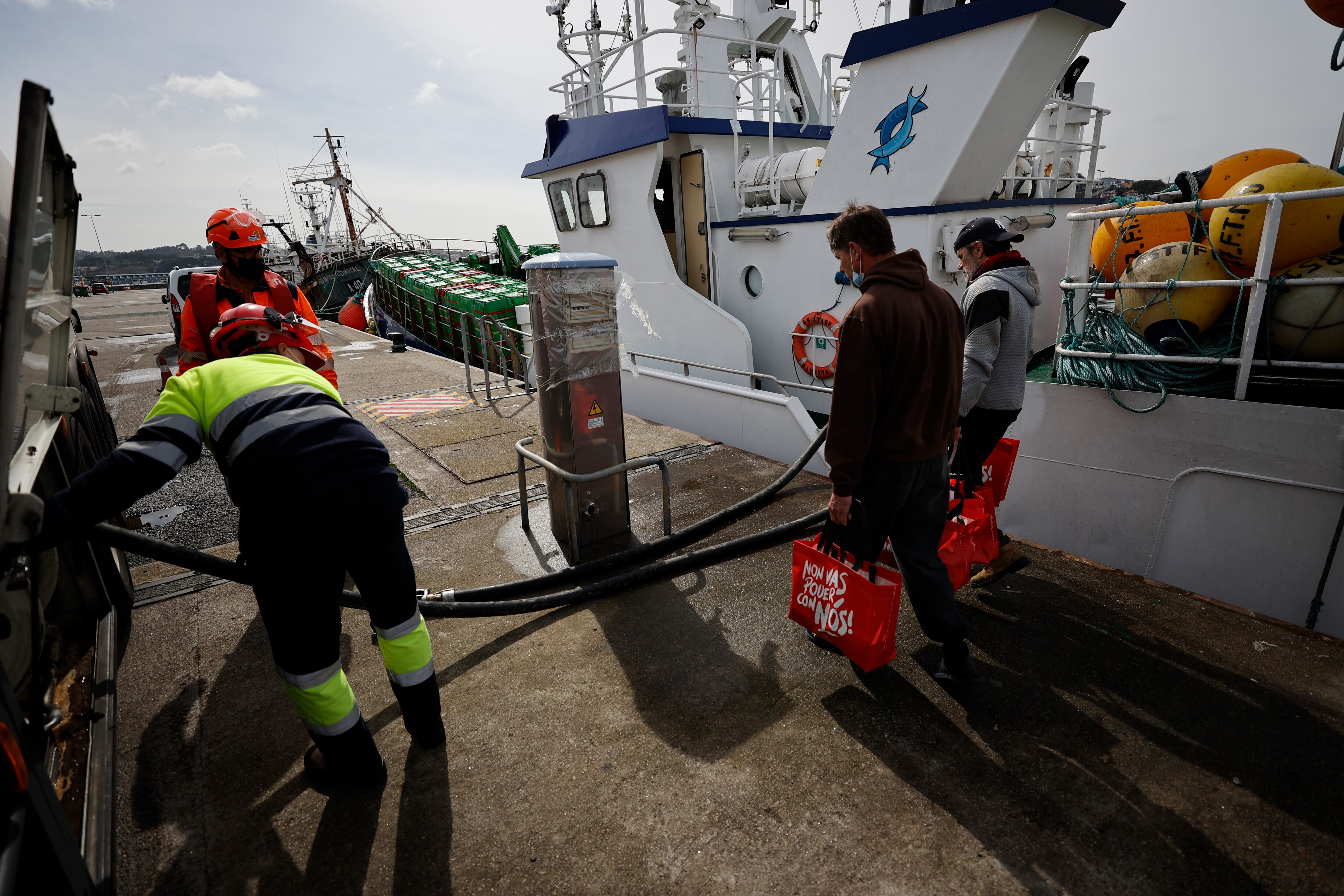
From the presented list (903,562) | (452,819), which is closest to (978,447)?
(903,562)

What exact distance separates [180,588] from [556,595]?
2.21 metres

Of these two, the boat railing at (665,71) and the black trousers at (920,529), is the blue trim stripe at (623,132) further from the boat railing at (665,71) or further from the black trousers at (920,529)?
the black trousers at (920,529)

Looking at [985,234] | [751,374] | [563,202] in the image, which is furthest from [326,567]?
[563,202]

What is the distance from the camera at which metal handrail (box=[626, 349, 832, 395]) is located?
18.4 ft

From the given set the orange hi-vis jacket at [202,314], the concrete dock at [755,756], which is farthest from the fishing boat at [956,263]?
the orange hi-vis jacket at [202,314]

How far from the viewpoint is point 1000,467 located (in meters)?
3.68

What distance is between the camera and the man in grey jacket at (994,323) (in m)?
3.15

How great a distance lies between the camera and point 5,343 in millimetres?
1383

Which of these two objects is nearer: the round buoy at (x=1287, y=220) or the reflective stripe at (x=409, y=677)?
the reflective stripe at (x=409, y=677)

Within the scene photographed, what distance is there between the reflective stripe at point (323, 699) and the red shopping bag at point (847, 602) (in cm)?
184

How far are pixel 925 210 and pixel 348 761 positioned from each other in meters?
5.39

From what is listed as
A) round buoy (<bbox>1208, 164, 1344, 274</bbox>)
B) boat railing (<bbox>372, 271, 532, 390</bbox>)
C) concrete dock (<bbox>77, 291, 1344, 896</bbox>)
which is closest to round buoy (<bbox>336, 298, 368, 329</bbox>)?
boat railing (<bbox>372, 271, 532, 390</bbox>)

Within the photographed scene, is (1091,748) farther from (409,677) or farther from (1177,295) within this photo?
(1177,295)

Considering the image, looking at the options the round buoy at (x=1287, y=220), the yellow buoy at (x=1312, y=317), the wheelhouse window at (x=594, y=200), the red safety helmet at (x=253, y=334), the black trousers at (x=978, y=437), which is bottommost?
the black trousers at (x=978, y=437)
